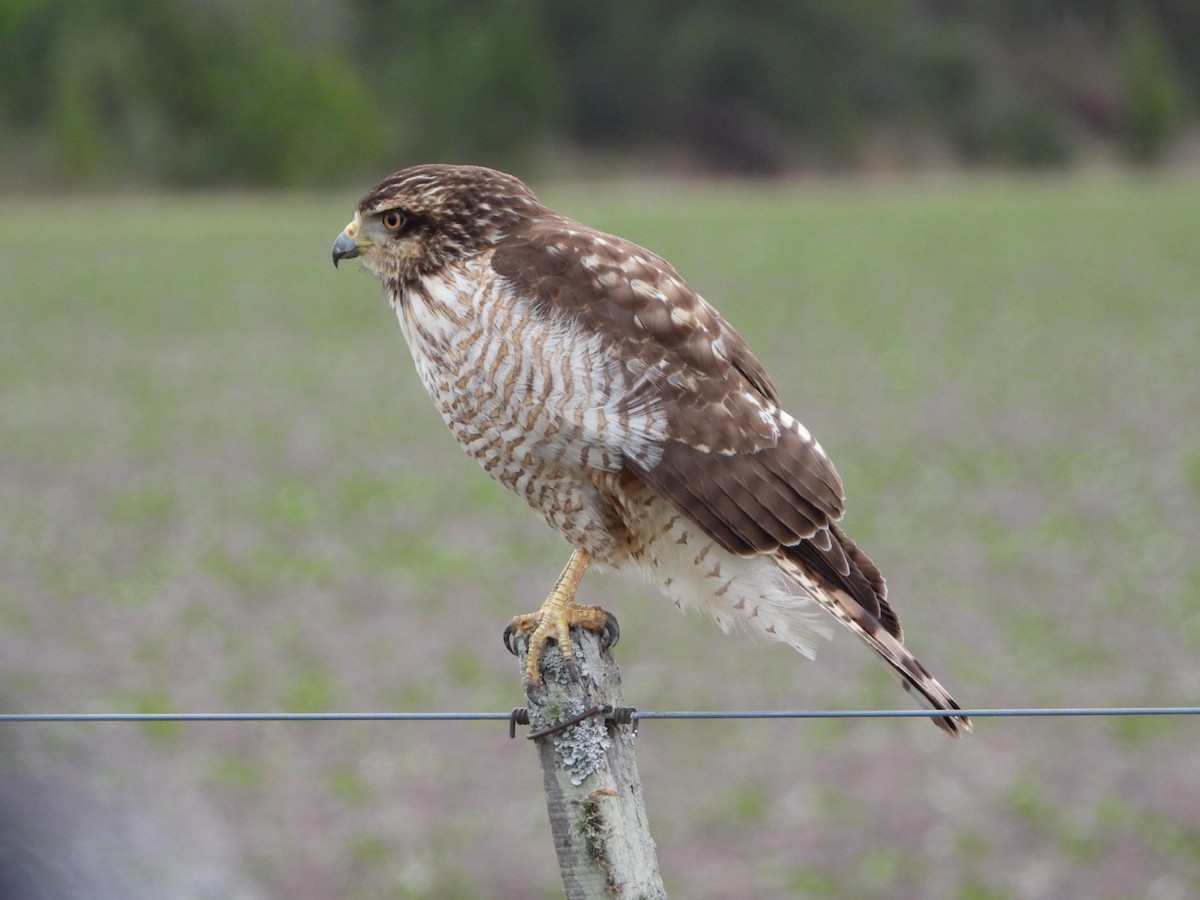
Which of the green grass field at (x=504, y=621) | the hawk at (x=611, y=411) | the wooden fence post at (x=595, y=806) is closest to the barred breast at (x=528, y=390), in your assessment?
the hawk at (x=611, y=411)

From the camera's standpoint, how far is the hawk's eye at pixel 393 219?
302 centimetres

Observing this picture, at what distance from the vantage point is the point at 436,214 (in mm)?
2988

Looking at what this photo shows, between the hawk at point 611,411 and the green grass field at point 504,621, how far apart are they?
931 millimetres

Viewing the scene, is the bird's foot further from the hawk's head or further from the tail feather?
the hawk's head

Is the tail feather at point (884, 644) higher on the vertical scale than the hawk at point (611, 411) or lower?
lower

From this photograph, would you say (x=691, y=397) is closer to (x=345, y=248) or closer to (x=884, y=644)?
(x=884, y=644)

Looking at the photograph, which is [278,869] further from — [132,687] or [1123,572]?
[1123,572]

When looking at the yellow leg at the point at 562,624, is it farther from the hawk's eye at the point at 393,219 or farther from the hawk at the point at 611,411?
the hawk's eye at the point at 393,219

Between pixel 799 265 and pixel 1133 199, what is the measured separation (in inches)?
569

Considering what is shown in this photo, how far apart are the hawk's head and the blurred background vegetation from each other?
39691 millimetres

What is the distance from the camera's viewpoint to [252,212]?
123ft

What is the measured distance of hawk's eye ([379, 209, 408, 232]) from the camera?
3.02m

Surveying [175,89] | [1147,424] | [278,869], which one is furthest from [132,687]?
[175,89]

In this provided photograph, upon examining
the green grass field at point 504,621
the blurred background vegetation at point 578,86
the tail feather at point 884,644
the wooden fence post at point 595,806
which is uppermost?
the blurred background vegetation at point 578,86
